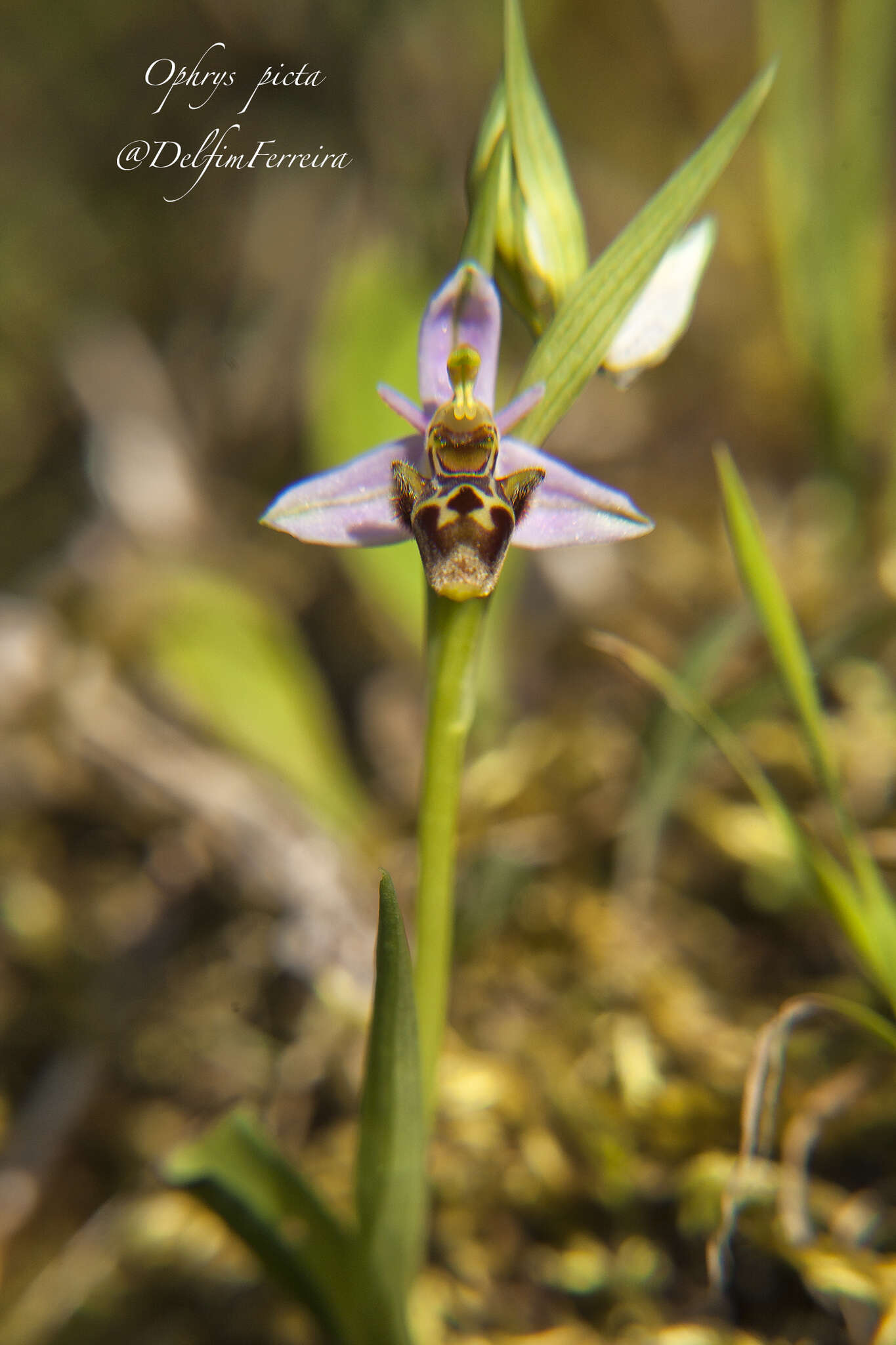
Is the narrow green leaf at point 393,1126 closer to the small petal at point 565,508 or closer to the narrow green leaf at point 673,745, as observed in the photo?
the small petal at point 565,508

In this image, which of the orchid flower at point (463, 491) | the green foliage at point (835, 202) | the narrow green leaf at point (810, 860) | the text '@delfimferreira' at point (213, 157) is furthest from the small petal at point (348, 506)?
the text '@delfimferreira' at point (213, 157)

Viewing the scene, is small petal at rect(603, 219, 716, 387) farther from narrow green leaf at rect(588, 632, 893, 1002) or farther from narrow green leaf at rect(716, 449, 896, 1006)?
narrow green leaf at rect(588, 632, 893, 1002)

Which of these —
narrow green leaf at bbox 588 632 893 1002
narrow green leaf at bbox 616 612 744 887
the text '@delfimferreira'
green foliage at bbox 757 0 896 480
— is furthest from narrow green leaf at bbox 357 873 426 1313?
the text '@delfimferreira'

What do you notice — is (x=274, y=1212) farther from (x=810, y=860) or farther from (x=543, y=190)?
(x=543, y=190)

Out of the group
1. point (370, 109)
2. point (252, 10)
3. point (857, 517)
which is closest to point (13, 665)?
point (857, 517)

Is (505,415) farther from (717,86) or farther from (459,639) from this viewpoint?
(717,86)

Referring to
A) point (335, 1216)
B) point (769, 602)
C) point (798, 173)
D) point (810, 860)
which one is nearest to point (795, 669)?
point (769, 602)
